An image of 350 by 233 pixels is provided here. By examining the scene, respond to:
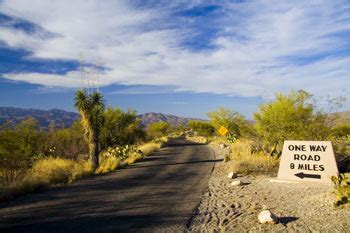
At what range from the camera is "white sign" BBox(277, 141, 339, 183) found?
1138 cm

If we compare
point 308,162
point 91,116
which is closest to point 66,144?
point 91,116

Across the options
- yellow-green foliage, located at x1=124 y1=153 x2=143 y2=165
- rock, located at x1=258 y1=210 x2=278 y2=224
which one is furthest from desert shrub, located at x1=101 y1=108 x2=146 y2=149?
rock, located at x1=258 y1=210 x2=278 y2=224

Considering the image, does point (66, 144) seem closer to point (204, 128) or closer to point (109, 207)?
point (109, 207)

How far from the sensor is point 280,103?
66.4 ft

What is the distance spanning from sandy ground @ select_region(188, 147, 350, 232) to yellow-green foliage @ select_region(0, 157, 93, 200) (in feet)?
19.8

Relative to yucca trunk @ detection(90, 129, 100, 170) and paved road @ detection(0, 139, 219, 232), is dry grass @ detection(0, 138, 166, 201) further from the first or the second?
paved road @ detection(0, 139, 219, 232)

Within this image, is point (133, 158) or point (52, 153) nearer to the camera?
point (133, 158)

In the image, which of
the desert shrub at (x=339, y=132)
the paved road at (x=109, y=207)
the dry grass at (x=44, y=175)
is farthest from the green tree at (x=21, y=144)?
the desert shrub at (x=339, y=132)

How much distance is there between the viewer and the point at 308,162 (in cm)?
1182

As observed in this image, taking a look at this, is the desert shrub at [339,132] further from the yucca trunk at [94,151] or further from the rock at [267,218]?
the yucca trunk at [94,151]

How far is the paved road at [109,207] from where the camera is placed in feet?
24.6

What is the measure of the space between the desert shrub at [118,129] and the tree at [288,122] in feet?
57.0

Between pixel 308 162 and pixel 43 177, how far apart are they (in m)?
10.0

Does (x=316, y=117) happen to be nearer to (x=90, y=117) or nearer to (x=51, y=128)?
(x=90, y=117)
